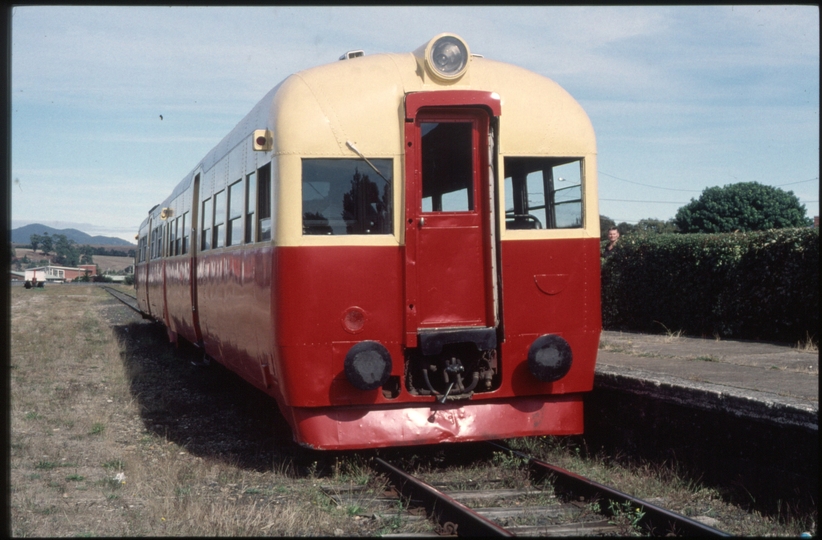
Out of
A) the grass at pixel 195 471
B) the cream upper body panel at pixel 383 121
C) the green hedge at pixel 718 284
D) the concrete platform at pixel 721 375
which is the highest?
the cream upper body panel at pixel 383 121

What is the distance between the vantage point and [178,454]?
7.35m

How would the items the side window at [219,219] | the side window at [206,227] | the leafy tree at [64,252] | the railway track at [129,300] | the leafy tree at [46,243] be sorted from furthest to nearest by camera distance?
the leafy tree at [64,252] → the leafy tree at [46,243] → the railway track at [129,300] → the side window at [206,227] → the side window at [219,219]

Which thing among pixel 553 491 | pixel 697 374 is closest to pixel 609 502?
pixel 553 491

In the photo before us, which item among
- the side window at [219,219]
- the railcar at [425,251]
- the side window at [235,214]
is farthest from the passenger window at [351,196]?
the side window at [219,219]

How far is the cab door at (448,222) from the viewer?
6074 mm

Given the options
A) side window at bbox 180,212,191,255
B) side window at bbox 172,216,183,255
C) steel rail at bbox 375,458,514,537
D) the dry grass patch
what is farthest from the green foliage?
steel rail at bbox 375,458,514,537

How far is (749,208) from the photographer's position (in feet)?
120

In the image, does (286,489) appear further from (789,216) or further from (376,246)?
(789,216)

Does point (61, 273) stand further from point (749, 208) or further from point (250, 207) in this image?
point (250, 207)

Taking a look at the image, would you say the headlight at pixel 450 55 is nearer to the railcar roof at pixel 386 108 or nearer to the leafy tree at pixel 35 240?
the railcar roof at pixel 386 108

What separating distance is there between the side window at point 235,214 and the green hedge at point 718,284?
730 centimetres

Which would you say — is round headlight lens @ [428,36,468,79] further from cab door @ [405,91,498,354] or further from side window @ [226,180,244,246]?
side window @ [226,180,244,246]

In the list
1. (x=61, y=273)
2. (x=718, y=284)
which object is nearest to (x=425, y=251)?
(x=718, y=284)

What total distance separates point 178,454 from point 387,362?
2.54m
